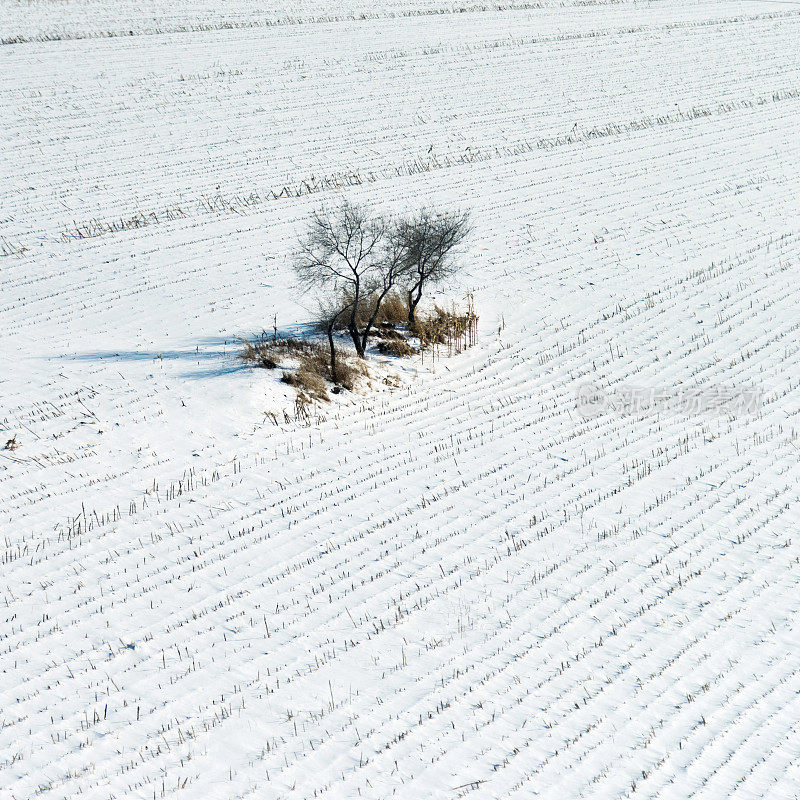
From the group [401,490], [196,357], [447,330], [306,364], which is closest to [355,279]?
[447,330]

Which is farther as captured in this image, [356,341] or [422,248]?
[422,248]

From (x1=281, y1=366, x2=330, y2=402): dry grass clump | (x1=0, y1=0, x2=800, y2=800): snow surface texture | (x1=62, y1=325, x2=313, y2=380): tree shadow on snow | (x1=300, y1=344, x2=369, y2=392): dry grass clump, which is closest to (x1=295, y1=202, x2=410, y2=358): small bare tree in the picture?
(x1=300, y1=344, x2=369, y2=392): dry grass clump

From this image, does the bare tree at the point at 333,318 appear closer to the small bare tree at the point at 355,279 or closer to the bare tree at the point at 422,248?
the small bare tree at the point at 355,279

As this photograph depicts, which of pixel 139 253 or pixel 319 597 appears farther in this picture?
pixel 139 253

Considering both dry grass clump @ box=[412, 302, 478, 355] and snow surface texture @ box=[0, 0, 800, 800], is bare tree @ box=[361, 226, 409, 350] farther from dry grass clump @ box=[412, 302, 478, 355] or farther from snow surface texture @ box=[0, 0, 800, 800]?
snow surface texture @ box=[0, 0, 800, 800]

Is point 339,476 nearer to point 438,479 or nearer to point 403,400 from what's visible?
point 438,479

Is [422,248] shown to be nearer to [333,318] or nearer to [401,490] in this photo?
[333,318]

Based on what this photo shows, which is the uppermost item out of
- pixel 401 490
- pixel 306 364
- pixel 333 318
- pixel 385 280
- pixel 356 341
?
pixel 385 280

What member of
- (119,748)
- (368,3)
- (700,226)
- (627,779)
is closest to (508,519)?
(627,779)
